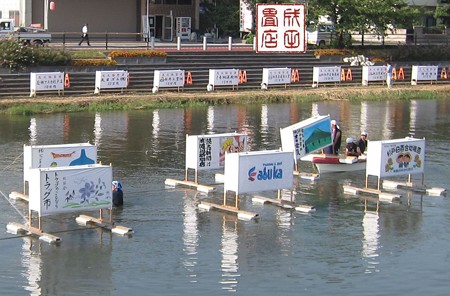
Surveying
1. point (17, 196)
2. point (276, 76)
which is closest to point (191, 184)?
point (17, 196)

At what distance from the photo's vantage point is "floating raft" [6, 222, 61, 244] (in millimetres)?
23281

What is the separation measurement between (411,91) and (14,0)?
30.1 meters

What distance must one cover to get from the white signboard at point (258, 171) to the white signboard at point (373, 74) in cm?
3321

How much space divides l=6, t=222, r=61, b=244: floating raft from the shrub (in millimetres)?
30941

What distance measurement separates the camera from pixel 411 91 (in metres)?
56.6

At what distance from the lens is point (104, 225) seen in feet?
81.0

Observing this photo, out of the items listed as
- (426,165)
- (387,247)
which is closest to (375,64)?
(426,165)

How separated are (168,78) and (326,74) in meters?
10.2

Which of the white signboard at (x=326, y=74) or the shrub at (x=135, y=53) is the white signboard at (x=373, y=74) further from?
the shrub at (x=135, y=53)

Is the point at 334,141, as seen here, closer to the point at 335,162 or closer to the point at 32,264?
the point at 335,162

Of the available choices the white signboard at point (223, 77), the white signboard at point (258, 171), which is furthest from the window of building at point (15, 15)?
the white signboard at point (258, 171)

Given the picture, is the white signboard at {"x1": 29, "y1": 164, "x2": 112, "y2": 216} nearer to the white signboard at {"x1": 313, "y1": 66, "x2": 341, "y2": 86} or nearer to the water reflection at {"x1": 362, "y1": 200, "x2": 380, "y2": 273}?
the water reflection at {"x1": 362, "y1": 200, "x2": 380, "y2": 273}

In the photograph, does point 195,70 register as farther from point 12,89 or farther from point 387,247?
point 387,247

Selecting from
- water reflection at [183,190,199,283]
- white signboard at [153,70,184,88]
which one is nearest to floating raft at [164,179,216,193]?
water reflection at [183,190,199,283]
